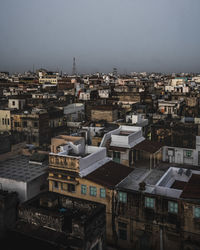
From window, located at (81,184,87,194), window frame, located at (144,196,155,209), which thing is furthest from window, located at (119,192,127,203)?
window, located at (81,184,87,194)

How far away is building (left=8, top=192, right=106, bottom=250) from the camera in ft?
51.3

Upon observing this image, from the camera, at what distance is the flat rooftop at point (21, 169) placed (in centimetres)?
2862

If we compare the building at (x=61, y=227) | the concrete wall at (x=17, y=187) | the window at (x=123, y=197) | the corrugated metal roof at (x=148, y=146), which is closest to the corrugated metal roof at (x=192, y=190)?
the window at (x=123, y=197)

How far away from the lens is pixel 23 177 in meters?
28.4

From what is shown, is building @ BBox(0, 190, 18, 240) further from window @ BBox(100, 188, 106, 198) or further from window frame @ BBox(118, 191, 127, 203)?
window frame @ BBox(118, 191, 127, 203)

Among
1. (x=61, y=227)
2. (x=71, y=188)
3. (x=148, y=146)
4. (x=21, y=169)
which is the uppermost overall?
(x=148, y=146)

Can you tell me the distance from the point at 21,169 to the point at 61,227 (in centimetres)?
1598

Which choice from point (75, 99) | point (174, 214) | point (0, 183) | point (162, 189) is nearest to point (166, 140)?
point (162, 189)

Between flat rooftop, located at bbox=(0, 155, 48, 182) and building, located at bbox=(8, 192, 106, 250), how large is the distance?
9.93 m

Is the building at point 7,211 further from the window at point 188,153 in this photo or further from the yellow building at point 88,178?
the window at point 188,153

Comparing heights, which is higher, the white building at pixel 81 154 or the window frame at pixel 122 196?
the white building at pixel 81 154

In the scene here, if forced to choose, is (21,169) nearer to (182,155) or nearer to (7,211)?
(7,211)

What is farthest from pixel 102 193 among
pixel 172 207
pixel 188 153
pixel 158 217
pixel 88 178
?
pixel 188 153

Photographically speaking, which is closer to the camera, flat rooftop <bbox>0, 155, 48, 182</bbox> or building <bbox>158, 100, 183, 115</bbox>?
flat rooftop <bbox>0, 155, 48, 182</bbox>
